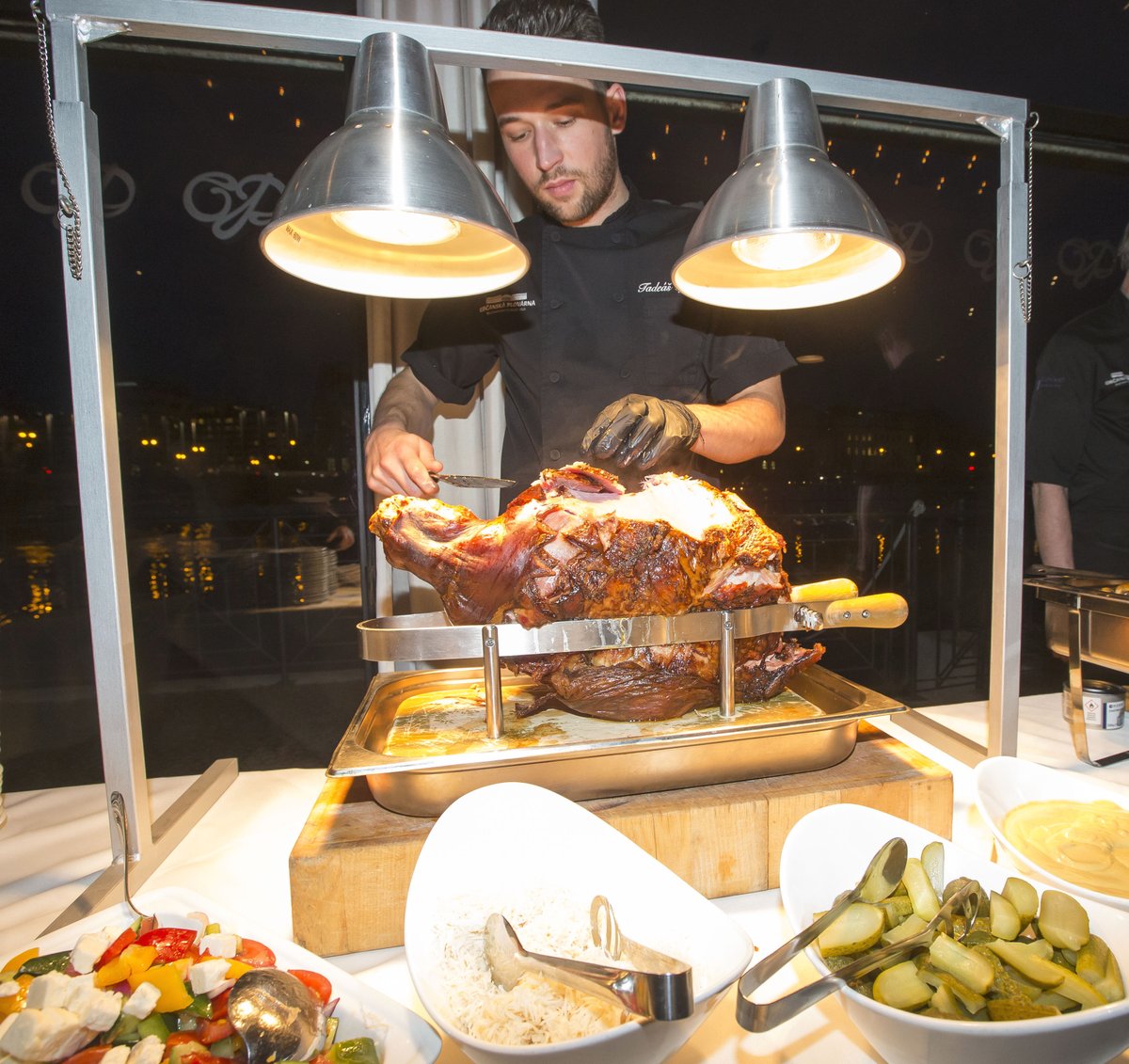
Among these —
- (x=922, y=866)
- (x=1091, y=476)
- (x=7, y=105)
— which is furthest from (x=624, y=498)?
(x=7, y=105)

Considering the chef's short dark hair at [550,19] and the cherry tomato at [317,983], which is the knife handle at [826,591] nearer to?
the cherry tomato at [317,983]

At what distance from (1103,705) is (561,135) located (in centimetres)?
197

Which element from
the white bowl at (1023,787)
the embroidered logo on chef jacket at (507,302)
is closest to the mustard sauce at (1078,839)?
the white bowl at (1023,787)

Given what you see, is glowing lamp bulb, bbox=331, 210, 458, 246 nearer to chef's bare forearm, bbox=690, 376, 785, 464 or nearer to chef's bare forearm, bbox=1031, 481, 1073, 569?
chef's bare forearm, bbox=690, 376, 785, 464

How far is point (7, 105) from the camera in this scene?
8.23ft

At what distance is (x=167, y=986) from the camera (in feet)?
2.14

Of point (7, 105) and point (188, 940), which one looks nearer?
point (188, 940)

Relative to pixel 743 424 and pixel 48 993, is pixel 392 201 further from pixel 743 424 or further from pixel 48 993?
pixel 743 424

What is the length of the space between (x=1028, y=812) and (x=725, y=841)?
42cm

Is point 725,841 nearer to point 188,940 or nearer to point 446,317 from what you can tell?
point 188,940

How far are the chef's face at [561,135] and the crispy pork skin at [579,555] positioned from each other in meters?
1.00

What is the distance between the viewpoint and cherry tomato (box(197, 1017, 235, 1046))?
0.63 meters

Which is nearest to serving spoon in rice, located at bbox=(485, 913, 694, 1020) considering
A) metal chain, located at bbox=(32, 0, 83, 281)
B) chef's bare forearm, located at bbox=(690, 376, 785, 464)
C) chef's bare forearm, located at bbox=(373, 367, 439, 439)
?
metal chain, located at bbox=(32, 0, 83, 281)

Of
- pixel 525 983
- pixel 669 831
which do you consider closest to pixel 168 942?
pixel 525 983
